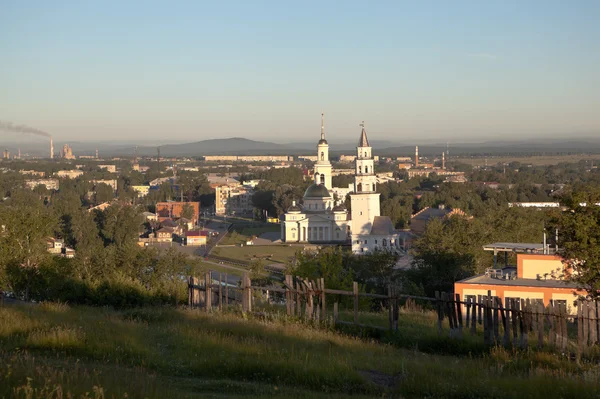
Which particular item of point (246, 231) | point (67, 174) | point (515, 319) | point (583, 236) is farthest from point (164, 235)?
point (67, 174)

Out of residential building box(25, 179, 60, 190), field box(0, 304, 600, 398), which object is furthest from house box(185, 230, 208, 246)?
residential building box(25, 179, 60, 190)

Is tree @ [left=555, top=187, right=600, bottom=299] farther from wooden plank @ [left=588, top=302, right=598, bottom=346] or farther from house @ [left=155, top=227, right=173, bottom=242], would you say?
house @ [left=155, top=227, right=173, bottom=242]

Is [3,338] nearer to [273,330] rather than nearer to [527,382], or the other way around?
[273,330]

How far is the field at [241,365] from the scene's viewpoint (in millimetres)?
7926

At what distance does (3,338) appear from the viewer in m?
10.9

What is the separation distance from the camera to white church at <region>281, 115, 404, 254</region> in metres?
64.1

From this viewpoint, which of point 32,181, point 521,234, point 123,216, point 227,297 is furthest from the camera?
point 32,181

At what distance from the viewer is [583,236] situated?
16.7 m

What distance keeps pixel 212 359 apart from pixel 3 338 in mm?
2925

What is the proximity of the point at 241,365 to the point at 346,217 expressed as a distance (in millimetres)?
66089

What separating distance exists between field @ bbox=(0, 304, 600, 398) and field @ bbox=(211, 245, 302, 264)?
144ft

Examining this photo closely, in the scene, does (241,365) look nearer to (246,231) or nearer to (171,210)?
(246,231)

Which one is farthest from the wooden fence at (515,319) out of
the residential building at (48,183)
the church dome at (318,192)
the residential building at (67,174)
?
the residential building at (67,174)

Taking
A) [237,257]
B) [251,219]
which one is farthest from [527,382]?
[251,219]
